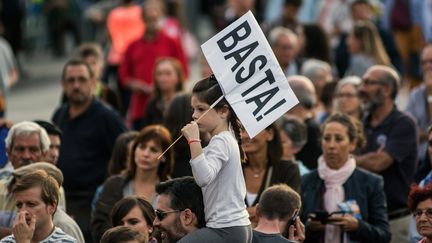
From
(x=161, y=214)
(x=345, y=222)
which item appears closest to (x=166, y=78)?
(x=345, y=222)

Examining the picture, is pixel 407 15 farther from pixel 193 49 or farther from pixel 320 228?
pixel 320 228

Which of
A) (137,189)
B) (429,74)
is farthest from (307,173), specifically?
(429,74)

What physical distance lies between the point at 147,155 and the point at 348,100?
3.26 metres

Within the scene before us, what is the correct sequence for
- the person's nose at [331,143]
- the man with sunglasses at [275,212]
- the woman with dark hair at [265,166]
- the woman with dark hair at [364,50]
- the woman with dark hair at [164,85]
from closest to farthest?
the man with sunglasses at [275,212], the woman with dark hair at [265,166], the person's nose at [331,143], the woman with dark hair at [164,85], the woman with dark hair at [364,50]

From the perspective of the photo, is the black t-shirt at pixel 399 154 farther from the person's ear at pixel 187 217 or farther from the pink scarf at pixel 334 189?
the person's ear at pixel 187 217

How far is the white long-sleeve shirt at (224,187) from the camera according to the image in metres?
9.73

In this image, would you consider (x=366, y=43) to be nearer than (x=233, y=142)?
No

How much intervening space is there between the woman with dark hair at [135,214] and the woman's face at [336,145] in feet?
6.46

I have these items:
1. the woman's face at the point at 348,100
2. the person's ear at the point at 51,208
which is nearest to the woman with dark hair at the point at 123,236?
the person's ear at the point at 51,208

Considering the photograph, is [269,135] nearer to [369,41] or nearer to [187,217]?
[187,217]

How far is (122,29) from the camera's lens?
21.6m

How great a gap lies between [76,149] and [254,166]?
268 cm

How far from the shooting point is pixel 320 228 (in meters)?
12.2

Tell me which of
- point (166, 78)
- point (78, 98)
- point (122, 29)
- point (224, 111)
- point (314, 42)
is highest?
point (122, 29)
